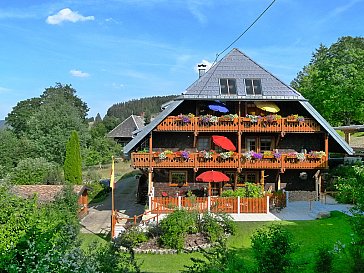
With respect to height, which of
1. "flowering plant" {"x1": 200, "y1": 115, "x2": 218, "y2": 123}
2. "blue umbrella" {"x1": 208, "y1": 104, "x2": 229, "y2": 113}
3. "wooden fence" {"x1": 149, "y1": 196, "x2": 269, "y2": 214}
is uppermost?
"blue umbrella" {"x1": 208, "y1": 104, "x2": 229, "y2": 113}

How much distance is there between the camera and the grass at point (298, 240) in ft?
46.1

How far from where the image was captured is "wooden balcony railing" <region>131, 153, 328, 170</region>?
2258 cm

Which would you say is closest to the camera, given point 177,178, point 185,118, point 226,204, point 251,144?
point 226,204

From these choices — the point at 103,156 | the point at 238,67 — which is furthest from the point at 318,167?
the point at 103,156

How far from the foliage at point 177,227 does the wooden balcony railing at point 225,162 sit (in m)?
5.10

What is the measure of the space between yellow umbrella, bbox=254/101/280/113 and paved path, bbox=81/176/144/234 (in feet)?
31.0

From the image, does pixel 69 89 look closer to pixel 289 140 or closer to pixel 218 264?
pixel 289 140

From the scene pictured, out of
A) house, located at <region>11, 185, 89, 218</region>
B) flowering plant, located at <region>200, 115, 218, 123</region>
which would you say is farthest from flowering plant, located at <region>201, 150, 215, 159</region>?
house, located at <region>11, 185, 89, 218</region>

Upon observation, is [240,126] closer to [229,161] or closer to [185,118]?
[229,161]

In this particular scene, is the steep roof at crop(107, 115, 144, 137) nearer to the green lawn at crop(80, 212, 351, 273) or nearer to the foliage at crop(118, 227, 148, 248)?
the green lawn at crop(80, 212, 351, 273)

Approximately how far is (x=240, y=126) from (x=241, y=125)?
98mm

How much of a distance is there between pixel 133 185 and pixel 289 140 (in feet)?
55.8

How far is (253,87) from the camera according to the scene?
23.3 meters

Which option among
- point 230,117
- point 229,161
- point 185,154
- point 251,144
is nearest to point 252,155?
point 229,161
